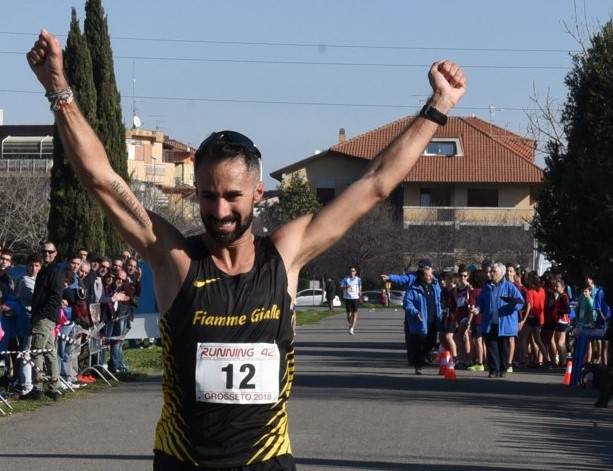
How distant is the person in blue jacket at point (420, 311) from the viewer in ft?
72.7

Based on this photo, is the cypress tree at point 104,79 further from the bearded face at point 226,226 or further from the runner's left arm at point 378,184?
the bearded face at point 226,226

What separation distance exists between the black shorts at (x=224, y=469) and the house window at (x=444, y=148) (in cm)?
7597

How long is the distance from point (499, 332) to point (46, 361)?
8176 mm

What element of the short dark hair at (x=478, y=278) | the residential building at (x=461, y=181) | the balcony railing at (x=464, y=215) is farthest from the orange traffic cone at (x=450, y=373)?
the balcony railing at (x=464, y=215)

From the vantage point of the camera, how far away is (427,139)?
4.59m

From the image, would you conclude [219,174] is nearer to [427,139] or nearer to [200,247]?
[200,247]

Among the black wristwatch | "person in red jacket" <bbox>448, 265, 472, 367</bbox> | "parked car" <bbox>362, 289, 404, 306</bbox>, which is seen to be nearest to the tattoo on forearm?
the black wristwatch

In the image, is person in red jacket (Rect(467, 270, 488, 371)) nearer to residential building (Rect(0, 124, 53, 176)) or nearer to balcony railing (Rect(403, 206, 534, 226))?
residential building (Rect(0, 124, 53, 176))

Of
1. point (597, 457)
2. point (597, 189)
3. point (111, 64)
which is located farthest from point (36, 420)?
point (111, 64)

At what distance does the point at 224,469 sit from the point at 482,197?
76018mm

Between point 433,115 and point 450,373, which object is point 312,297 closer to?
point 450,373

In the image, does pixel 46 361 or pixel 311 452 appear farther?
pixel 46 361

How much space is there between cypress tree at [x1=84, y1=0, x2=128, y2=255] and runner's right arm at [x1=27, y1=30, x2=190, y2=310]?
2951 centimetres

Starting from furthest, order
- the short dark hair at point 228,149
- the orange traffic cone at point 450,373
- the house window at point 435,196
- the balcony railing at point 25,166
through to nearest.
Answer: the house window at point 435,196 → the balcony railing at point 25,166 → the orange traffic cone at point 450,373 → the short dark hair at point 228,149
